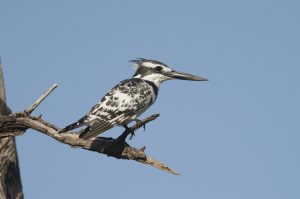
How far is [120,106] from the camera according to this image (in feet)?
38.7

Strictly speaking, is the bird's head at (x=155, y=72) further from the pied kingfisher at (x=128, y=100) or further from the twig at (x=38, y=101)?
the twig at (x=38, y=101)

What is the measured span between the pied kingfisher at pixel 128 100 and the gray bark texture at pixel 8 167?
1880 millimetres

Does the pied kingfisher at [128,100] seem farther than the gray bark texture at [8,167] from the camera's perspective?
No

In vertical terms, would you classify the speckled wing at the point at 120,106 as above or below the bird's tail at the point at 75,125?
above

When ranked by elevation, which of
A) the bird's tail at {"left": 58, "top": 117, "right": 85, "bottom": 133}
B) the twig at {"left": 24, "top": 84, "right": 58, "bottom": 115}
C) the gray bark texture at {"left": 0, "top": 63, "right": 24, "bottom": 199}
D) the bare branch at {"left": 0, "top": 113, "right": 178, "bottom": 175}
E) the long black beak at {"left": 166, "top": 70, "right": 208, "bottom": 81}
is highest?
the long black beak at {"left": 166, "top": 70, "right": 208, "bottom": 81}

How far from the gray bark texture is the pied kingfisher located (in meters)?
1.88

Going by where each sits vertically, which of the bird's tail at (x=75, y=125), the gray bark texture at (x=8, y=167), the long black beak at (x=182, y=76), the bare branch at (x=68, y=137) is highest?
the long black beak at (x=182, y=76)

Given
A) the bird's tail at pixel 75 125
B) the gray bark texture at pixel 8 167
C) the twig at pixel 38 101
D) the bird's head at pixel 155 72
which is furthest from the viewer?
the bird's head at pixel 155 72

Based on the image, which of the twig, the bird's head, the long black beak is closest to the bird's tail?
the twig

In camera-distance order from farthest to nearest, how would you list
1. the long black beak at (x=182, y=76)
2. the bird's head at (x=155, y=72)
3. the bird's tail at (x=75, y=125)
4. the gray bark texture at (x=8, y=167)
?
the long black beak at (x=182, y=76)
the bird's head at (x=155, y=72)
the gray bark texture at (x=8, y=167)
the bird's tail at (x=75, y=125)

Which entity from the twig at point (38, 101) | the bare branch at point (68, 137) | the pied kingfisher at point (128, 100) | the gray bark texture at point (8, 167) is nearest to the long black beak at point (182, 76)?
the pied kingfisher at point (128, 100)

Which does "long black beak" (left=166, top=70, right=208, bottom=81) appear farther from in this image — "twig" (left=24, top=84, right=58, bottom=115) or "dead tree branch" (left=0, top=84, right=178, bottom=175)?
"twig" (left=24, top=84, right=58, bottom=115)

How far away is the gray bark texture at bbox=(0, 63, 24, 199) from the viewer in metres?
12.7

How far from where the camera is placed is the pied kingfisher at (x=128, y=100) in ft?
37.2
